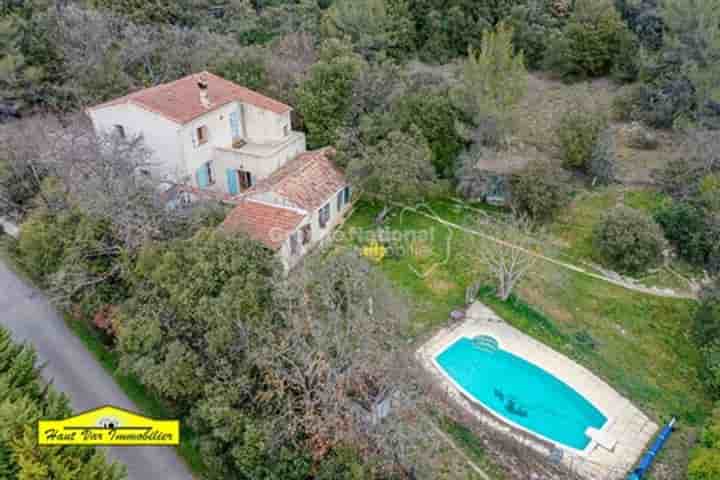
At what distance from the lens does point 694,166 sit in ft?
109

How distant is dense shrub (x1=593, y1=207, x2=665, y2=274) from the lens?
89.4 feet

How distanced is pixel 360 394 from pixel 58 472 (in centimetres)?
923

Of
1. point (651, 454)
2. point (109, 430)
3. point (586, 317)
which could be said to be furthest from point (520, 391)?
point (109, 430)

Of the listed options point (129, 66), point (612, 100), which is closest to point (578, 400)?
point (612, 100)

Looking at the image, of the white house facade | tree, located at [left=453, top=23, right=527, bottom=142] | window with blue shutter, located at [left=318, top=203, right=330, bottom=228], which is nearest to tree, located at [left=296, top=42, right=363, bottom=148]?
the white house facade

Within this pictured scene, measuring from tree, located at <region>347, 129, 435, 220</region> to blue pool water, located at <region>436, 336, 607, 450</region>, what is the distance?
1002 cm

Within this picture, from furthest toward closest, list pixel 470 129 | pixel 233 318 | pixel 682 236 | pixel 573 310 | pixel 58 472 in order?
pixel 470 129 < pixel 682 236 < pixel 573 310 < pixel 233 318 < pixel 58 472

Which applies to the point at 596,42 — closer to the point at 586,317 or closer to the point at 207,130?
the point at 586,317

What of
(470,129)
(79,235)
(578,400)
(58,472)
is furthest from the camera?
(470,129)

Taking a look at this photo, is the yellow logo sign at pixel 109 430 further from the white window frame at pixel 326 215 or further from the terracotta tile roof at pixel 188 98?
the terracotta tile roof at pixel 188 98

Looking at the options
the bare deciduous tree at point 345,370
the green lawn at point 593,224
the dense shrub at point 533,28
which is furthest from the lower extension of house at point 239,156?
the dense shrub at point 533,28

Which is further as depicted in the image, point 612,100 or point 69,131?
point 612,100

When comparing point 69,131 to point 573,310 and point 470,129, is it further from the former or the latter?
point 573,310

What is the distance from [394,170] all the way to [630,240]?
12948 mm
